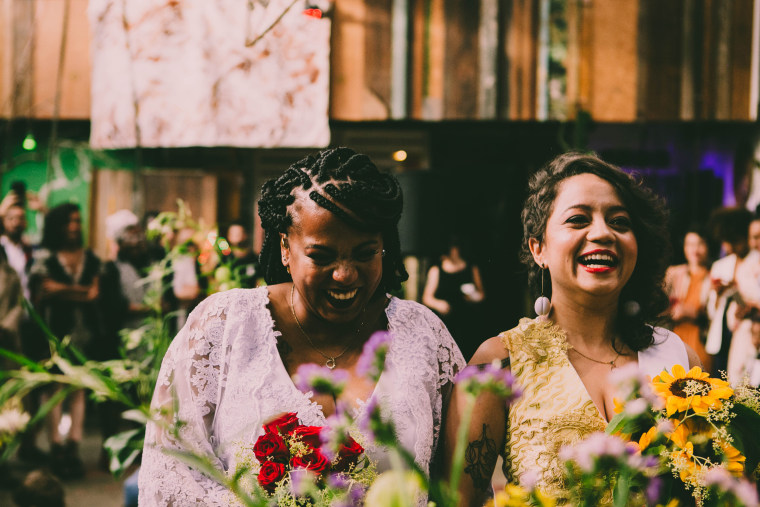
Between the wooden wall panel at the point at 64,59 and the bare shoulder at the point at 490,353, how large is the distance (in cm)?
416

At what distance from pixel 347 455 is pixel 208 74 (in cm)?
394

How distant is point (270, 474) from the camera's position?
1.30m

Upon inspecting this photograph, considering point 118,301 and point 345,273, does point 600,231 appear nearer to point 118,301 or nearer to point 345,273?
point 345,273

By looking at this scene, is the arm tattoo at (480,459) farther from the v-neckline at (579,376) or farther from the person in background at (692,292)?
the person in background at (692,292)

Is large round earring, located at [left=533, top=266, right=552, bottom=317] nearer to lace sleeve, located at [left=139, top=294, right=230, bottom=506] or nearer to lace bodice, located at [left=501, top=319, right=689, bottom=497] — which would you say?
lace bodice, located at [left=501, top=319, right=689, bottom=497]

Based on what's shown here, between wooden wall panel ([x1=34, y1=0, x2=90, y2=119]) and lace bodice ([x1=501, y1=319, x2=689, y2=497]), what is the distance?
423cm

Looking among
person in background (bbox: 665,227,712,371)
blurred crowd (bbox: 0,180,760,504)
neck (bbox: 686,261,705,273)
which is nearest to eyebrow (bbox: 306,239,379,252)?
blurred crowd (bbox: 0,180,760,504)

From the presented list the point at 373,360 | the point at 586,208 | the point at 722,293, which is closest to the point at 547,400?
the point at 586,208

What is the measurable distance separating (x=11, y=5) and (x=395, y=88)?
9.01 feet

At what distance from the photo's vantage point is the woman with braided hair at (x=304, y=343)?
1.71 metres

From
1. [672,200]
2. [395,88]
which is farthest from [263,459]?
[672,200]

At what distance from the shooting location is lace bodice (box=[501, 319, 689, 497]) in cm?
170

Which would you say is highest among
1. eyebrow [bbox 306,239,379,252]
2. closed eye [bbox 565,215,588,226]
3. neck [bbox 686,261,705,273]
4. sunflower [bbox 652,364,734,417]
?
closed eye [bbox 565,215,588,226]

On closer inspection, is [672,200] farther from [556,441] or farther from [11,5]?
[11,5]
